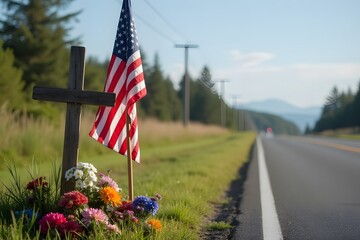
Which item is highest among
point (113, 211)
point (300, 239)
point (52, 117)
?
point (52, 117)

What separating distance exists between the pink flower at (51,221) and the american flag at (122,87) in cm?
136

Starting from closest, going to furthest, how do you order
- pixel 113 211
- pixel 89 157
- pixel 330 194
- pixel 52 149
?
pixel 113 211 < pixel 330 194 < pixel 52 149 < pixel 89 157

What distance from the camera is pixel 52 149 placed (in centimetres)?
1405

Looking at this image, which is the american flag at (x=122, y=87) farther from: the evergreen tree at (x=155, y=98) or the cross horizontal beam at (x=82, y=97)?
the evergreen tree at (x=155, y=98)

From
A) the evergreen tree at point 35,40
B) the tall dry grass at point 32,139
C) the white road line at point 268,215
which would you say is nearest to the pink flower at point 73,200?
the white road line at point 268,215

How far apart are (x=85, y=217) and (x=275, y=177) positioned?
8339mm

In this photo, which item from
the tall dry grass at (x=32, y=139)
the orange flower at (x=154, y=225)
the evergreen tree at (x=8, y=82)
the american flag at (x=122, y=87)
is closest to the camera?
the orange flower at (x=154, y=225)

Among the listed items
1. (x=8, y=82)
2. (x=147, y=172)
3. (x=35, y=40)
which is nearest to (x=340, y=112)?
(x=35, y=40)

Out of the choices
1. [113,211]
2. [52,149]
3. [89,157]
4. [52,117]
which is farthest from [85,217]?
[52,117]

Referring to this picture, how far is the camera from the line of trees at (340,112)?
42.6m

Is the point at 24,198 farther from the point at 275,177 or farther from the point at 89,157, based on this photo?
the point at 89,157

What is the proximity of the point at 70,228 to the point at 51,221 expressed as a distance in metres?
0.20

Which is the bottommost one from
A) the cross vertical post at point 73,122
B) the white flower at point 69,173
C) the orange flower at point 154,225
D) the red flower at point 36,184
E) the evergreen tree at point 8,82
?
the orange flower at point 154,225

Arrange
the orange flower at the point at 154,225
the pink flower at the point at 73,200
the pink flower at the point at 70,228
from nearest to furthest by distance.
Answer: the pink flower at the point at 70,228 → the pink flower at the point at 73,200 → the orange flower at the point at 154,225
